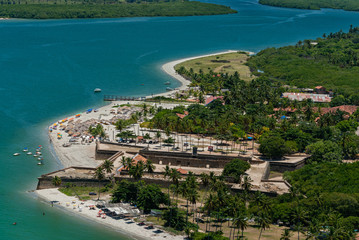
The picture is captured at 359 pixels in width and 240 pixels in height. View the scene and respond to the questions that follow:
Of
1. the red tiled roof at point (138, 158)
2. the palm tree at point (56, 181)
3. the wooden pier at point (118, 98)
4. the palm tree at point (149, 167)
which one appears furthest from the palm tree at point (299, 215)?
the wooden pier at point (118, 98)

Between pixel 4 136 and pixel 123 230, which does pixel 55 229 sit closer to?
pixel 123 230

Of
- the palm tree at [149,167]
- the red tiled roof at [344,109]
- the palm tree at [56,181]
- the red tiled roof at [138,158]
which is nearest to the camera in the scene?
the palm tree at [56,181]

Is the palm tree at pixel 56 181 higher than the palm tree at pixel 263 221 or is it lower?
lower

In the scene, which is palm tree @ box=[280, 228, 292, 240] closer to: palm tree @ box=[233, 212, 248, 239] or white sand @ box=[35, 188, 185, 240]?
palm tree @ box=[233, 212, 248, 239]

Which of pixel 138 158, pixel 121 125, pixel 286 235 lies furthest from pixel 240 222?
pixel 121 125

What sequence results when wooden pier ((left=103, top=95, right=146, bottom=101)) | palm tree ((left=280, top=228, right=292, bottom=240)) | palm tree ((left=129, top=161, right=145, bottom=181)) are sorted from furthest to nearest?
wooden pier ((left=103, top=95, right=146, bottom=101)), palm tree ((left=129, top=161, right=145, bottom=181)), palm tree ((left=280, top=228, right=292, bottom=240))

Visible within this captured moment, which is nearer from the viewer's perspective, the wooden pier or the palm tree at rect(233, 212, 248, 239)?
the palm tree at rect(233, 212, 248, 239)

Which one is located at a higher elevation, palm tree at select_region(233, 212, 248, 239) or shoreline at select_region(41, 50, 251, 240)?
palm tree at select_region(233, 212, 248, 239)

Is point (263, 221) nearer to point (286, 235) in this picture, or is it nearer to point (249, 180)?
point (286, 235)

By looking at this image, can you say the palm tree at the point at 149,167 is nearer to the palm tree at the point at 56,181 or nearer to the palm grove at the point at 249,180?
the palm grove at the point at 249,180

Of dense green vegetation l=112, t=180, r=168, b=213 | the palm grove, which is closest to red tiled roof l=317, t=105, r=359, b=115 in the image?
the palm grove
